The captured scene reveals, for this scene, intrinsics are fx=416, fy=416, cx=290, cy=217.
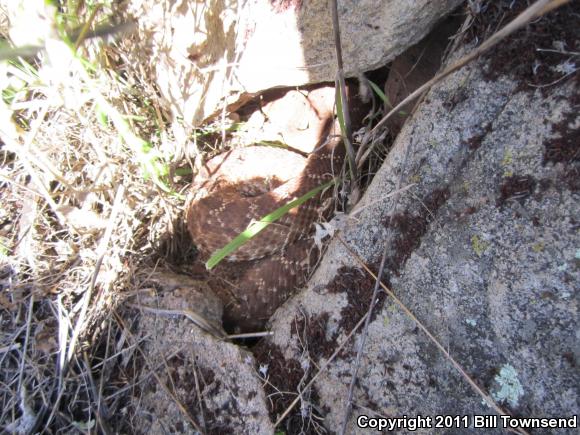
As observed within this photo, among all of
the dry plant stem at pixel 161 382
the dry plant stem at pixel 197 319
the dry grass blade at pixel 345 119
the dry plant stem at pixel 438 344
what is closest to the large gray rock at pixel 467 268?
the dry plant stem at pixel 438 344

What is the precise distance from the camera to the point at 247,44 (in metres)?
2.07

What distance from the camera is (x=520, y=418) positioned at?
1.16 metres

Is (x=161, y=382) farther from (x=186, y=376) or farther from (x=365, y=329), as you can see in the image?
(x=365, y=329)

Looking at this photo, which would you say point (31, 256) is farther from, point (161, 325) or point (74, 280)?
point (161, 325)

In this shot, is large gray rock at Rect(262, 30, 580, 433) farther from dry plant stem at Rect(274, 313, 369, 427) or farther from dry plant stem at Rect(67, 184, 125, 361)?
dry plant stem at Rect(67, 184, 125, 361)

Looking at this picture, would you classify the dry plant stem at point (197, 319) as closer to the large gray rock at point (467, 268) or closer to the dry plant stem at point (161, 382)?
the dry plant stem at point (161, 382)

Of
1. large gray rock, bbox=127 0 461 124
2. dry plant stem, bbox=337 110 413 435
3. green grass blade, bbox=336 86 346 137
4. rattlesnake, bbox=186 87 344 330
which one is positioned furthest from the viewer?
rattlesnake, bbox=186 87 344 330

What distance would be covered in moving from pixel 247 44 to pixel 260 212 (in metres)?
0.84

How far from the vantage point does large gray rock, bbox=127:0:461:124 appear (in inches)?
70.2

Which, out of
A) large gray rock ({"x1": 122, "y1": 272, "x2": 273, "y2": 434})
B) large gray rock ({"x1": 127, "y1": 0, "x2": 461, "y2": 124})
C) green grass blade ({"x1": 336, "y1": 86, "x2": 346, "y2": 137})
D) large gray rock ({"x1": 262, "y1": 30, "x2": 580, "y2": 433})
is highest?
large gray rock ({"x1": 127, "y1": 0, "x2": 461, "y2": 124})

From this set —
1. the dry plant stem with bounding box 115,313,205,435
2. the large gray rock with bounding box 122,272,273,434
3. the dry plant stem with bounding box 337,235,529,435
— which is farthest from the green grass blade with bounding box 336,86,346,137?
the dry plant stem with bounding box 115,313,205,435

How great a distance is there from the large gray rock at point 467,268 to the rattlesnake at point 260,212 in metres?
0.32

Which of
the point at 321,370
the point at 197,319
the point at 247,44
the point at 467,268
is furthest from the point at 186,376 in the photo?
the point at 247,44

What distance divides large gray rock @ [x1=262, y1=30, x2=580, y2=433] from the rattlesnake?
12.6 inches
